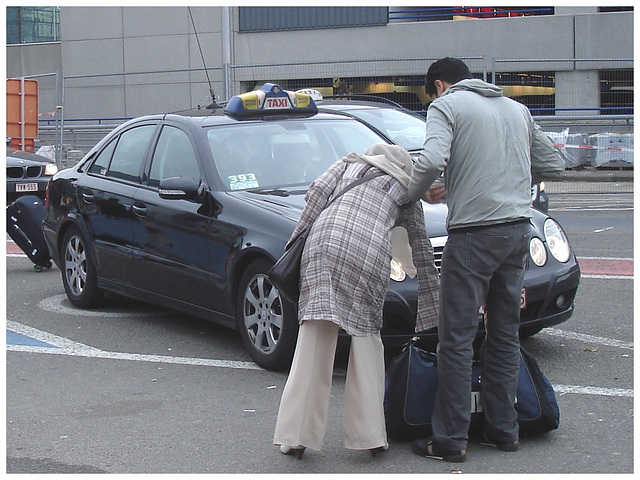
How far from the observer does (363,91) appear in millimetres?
22297

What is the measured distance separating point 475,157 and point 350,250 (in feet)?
2.23

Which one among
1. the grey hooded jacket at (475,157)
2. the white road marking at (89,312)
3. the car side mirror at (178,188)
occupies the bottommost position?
the white road marking at (89,312)

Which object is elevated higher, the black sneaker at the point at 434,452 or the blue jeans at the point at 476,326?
the blue jeans at the point at 476,326

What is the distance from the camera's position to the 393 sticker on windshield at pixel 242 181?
6516 millimetres

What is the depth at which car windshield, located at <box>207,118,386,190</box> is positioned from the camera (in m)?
6.61

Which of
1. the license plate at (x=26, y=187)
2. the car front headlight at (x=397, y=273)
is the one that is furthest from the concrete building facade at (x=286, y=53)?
the car front headlight at (x=397, y=273)

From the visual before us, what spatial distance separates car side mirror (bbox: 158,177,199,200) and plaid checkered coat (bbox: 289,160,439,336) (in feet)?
6.56

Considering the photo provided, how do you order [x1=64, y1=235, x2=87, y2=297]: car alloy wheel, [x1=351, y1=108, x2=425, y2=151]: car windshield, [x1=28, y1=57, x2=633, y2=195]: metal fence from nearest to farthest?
[x1=64, y1=235, x2=87, y2=297]: car alloy wheel
[x1=351, y1=108, x2=425, y2=151]: car windshield
[x1=28, y1=57, x2=633, y2=195]: metal fence

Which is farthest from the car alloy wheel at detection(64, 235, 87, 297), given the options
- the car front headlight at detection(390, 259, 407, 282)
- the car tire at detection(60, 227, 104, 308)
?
the car front headlight at detection(390, 259, 407, 282)

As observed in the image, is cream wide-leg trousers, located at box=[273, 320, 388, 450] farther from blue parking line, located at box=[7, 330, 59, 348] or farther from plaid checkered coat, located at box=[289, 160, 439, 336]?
blue parking line, located at box=[7, 330, 59, 348]

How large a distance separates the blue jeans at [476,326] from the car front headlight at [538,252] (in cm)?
149

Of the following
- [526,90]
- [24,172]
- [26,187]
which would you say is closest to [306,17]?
[526,90]

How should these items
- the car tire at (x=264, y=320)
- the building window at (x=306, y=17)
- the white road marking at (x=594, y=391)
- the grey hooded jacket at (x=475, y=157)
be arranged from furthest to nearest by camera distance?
the building window at (x=306, y=17) → the car tire at (x=264, y=320) → the white road marking at (x=594, y=391) → the grey hooded jacket at (x=475, y=157)

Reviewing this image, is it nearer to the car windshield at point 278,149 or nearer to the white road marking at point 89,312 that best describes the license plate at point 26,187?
the white road marking at point 89,312
